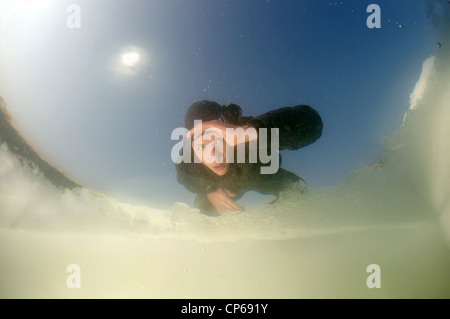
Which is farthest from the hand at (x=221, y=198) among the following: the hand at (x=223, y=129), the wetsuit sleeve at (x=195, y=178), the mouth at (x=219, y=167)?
the hand at (x=223, y=129)

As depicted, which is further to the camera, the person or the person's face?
the person's face

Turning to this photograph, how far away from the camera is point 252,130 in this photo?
4.51 metres

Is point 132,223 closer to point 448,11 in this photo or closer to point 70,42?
point 70,42

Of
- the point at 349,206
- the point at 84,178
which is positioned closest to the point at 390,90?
the point at 349,206

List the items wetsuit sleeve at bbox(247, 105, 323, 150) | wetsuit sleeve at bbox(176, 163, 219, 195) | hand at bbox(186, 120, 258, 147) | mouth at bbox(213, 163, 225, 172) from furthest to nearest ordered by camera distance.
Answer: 1. wetsuit sleeve at bbox(176, 163, 219, 195)
2. mouth at bbox(213, 163, 225, 172)
3. wetsuit sleeve at bbox(247, 105, 323, 150)
4. hand at bbox(186, 120, 258, 147)

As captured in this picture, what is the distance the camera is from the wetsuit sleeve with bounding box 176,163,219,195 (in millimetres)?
5082

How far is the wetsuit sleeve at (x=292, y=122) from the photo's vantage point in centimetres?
455

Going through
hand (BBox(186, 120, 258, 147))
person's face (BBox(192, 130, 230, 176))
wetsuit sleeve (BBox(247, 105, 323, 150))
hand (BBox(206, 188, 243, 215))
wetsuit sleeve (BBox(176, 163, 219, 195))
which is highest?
wetsuit sleeve (BBox(247, 105, 323, 150))

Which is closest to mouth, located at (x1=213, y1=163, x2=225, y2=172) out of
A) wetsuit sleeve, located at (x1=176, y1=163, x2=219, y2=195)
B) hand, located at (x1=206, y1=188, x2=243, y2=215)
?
wetsuit sleeve, located at (x1=176, y1=163, x2=219, y2=195)

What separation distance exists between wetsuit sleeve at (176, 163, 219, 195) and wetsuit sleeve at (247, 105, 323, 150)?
5.28 feet

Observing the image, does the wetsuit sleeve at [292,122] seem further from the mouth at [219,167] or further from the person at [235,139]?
the mouth at [219,167]

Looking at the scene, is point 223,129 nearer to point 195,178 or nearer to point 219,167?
point 219,167

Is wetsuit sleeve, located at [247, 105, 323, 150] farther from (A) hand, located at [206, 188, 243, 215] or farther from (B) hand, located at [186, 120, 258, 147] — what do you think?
(A) hand, located at [206, 188, 243, 215]

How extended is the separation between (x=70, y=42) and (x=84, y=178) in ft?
14.4
